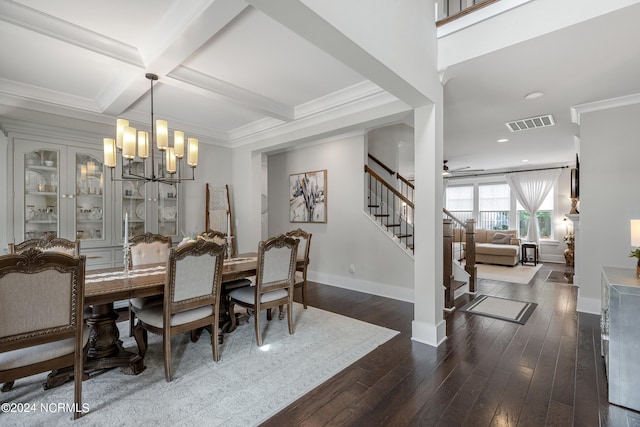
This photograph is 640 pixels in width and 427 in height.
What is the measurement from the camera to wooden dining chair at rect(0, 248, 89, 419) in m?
1.52

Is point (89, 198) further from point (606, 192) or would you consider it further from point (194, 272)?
point (606, 192)

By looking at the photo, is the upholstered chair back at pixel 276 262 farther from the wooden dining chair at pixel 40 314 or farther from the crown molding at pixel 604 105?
the crown molding at pixel 604 105

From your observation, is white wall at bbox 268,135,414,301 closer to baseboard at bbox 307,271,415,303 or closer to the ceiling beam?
baseboard at bbox 307,271,415,303

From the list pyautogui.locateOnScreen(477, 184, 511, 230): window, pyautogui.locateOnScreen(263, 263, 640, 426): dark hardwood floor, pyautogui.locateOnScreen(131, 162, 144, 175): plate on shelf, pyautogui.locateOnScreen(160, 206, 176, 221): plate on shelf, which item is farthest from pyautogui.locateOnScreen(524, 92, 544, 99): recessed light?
pyautogui.locateOnScreen(477, 184, 511, 230): window

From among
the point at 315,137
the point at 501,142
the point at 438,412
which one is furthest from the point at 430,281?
the point at 501,142

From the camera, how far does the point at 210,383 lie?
82.4 inches

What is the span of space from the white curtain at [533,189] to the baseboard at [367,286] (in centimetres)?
620

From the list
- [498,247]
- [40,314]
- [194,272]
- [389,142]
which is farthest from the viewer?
[498,247]

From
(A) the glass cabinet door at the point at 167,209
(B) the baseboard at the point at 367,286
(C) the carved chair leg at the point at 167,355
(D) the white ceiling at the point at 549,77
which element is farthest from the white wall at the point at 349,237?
(C) the carved chair leg at the point at 167,355

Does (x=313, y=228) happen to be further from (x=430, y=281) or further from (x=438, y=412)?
(x=438, y=412)

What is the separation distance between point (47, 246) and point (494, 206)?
10199mm

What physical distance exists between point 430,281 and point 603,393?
51.3 inches

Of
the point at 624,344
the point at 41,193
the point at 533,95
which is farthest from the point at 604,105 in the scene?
the point at 41,193

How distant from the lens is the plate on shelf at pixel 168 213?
4543 millimetres
